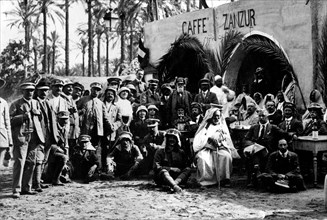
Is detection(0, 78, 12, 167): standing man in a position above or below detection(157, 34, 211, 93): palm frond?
below

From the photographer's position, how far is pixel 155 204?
291 inches

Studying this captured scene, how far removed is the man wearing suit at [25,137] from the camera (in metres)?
7.99

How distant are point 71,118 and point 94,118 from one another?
47 centimetres

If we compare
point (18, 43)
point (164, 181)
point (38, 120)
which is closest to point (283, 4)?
point (164, 181)

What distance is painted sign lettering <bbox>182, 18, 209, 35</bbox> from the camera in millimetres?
14109

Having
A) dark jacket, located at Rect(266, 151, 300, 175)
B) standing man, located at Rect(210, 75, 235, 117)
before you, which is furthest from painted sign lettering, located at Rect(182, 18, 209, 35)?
dark jacket, located at Rect(266, 151, 300, 175)

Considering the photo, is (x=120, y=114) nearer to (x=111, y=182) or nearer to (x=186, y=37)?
(x=111, y=182)

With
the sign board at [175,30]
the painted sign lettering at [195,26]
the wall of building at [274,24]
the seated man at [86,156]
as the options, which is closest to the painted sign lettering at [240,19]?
the wall of building at [274,24]

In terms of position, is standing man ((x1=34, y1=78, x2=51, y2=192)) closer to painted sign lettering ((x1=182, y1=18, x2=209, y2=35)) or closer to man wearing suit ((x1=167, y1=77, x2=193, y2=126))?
man wearing suit ((x1=167, y1=77, x2=193, y2=126))

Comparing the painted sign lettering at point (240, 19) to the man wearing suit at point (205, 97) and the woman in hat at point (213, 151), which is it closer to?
the man wearing suit at point (205, 97)

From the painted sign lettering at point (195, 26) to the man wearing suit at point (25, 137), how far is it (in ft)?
22.7

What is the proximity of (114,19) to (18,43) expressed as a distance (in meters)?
16.7

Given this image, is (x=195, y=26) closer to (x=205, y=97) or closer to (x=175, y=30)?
(x=175, y=30)

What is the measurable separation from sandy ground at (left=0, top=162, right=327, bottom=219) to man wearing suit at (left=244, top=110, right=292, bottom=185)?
0.43m
